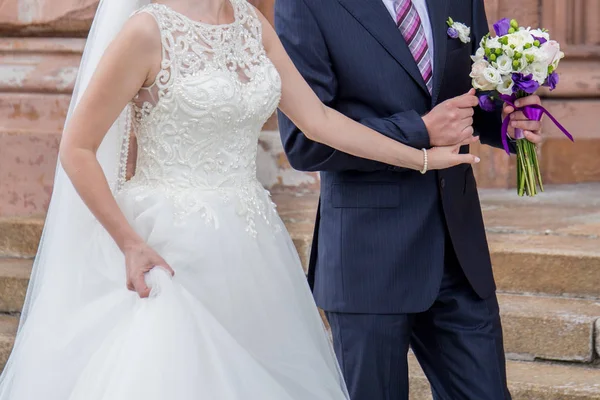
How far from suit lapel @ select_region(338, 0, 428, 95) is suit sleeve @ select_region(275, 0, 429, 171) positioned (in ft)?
0.34

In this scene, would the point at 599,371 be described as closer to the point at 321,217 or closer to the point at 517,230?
the point at 517,230

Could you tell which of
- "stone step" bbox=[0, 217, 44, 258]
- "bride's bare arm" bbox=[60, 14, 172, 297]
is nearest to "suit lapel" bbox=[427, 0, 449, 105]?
"bride's bare arm" bbox=[60, 14, 172, 297]

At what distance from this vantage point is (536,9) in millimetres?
5930

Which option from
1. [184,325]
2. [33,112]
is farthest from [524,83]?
[33,112]

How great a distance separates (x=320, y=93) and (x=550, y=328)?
72.1 inches

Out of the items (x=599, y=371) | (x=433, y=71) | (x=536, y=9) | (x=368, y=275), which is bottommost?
(x=599, y=371)

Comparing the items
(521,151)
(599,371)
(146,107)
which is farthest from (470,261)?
(599,371)

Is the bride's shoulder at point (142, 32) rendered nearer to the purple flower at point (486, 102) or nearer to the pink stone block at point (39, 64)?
the purple flower at point (486, 102)

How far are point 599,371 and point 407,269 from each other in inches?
63.3

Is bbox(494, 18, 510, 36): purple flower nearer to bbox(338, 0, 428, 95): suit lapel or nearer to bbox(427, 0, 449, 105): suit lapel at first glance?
bbox(427, 0, 449, 105): suit lapel

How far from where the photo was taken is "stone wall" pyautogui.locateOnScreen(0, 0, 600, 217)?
5625 millimetres

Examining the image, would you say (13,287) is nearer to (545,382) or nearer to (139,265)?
(545,382)

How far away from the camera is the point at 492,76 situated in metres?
2.64

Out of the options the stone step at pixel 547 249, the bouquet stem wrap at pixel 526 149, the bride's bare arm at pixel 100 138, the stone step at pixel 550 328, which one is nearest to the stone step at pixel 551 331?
the stone step at pixel 550 328
